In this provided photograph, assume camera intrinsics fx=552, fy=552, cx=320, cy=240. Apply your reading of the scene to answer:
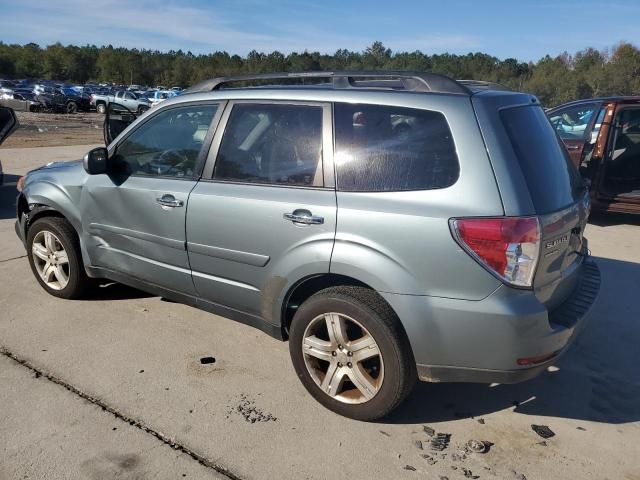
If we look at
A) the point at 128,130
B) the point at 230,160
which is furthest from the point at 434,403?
the point at 128,130

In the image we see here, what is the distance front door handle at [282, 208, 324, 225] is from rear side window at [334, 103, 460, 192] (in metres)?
0.21

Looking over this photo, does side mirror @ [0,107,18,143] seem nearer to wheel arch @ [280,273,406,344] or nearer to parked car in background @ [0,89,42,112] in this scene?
wheel arch @ [280,273,406,344]

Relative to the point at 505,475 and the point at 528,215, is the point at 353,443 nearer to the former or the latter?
the point at 505,475

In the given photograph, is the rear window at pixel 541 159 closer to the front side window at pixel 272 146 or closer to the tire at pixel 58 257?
the front side window at pixel 272 146

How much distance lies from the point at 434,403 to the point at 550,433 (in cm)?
64

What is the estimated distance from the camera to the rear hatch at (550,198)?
107 inches

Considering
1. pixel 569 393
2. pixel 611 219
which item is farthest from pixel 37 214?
pixel 611 219

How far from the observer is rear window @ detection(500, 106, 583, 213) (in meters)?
2.76

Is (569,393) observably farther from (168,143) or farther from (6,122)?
(6,122)

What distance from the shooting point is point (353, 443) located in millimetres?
2875

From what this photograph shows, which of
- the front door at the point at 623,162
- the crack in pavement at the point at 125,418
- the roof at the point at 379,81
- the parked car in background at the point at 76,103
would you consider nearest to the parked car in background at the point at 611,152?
the front door at the point at 623,162

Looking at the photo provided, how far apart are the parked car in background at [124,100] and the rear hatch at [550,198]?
33.2 metres

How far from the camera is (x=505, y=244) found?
8.35ft

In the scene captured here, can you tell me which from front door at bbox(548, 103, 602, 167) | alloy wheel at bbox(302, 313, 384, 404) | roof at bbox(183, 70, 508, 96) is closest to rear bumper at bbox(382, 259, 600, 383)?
alloy wheel at bbox(302, 313, 384, 404)
